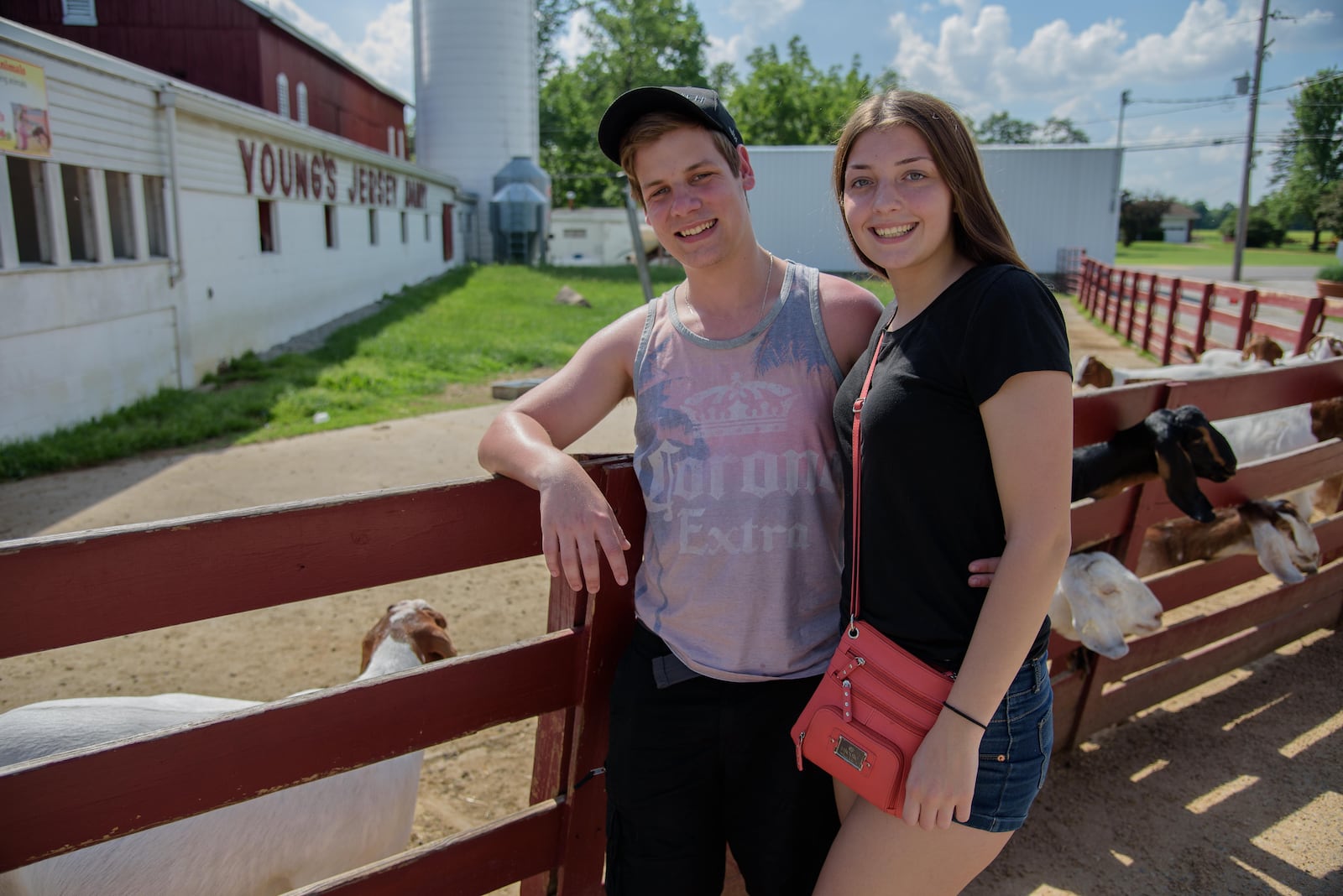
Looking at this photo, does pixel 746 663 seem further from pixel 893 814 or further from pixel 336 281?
pixel 336 281

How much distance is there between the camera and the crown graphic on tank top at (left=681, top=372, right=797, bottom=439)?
1.76 meters

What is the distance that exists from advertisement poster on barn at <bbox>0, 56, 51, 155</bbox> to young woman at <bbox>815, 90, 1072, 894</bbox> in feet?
28.2

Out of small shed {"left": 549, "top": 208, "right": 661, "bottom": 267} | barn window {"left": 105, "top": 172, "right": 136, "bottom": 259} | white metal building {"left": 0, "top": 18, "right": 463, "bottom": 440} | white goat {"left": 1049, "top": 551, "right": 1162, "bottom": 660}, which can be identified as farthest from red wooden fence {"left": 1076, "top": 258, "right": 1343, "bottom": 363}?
small shed {"left": 549, "top": 208, "right": 661, "bottom": 267}

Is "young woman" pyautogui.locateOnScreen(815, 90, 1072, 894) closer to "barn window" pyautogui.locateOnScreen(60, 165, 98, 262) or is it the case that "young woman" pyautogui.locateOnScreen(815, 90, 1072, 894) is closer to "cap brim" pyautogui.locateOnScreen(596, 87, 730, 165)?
"cap brim" pyautogui.locateOnScreen(596, 87, 730, 165)

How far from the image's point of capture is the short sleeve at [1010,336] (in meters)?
1.40

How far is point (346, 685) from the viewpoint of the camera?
6.11 feet

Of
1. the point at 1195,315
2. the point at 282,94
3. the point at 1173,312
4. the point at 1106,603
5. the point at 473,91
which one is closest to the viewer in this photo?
the point at 1106,603

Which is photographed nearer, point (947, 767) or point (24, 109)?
point (947, 767)

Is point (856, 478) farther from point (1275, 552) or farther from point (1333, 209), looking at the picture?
point (1333, 209)

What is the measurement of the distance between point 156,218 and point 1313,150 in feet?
206

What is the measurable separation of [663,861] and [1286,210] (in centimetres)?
7348

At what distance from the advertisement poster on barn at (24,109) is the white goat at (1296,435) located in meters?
9.09

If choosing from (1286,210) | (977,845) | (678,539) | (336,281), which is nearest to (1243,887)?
(977,845)

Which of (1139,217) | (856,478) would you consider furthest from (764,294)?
(1139,217)
